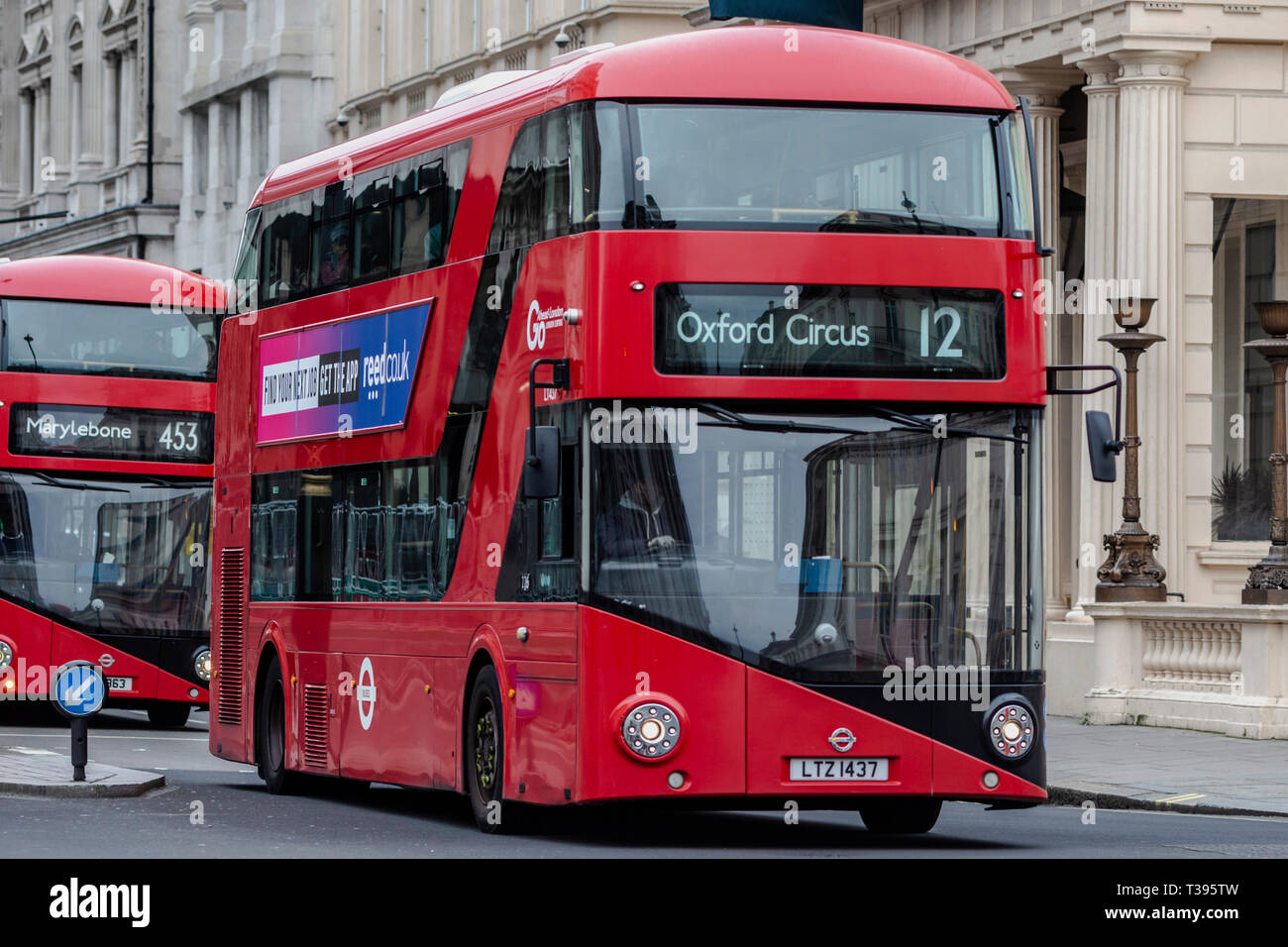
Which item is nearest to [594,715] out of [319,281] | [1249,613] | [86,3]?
[319,281]

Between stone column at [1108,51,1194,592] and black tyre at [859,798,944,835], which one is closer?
black tyre at [859,798,944,835]

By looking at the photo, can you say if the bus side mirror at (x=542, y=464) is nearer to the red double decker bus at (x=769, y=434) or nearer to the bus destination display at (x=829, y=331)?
the red double decker bus at (x=769, y=434)

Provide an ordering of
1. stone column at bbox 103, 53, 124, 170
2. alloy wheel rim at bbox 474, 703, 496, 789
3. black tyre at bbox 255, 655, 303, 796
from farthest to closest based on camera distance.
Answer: stone column at bbox 103, 53, 124, 170 < black tyre at bbox 255, 655, 303, 796 < alloy wheel rim at bbox 474, 703, 496, 789

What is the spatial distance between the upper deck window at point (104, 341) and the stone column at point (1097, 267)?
29.8 ft

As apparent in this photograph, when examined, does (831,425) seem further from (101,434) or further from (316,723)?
(101,434)

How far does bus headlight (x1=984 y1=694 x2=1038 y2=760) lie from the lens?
14398 millimetres

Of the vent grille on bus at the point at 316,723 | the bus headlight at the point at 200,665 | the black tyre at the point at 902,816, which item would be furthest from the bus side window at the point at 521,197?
the bus headlight at the point at 200,665

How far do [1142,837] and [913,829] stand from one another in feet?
4.26

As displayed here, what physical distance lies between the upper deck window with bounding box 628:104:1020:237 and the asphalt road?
3200 millimetres

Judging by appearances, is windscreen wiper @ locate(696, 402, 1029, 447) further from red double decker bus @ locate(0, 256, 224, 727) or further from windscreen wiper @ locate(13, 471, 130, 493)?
windscreen wiper @ locate(13, 471, 130, 493)

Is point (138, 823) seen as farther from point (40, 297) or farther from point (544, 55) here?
point (544, 55)

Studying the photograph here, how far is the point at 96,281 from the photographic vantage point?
92.2 ft

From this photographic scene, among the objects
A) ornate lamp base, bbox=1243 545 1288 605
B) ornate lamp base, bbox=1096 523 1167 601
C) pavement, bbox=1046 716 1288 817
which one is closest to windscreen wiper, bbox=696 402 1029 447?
pavement, bbox=1046 716 1288 817

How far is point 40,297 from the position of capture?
27875 millimetres
